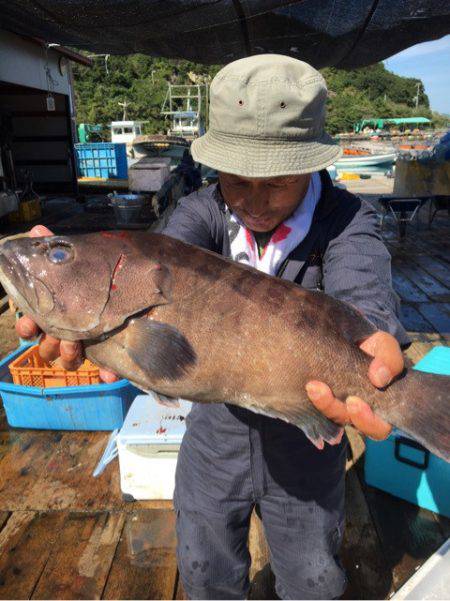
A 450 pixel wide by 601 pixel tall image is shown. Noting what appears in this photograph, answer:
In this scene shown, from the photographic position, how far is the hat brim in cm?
189

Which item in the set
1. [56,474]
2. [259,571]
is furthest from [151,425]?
[259,571]

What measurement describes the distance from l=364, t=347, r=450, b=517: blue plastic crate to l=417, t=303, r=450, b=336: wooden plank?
138 inches

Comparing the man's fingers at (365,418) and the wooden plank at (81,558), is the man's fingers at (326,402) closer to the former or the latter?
the man's fingers at (365,418)

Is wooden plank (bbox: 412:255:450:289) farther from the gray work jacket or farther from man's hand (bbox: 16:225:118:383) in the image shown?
man's hand (bbox: 16:225:118:383)

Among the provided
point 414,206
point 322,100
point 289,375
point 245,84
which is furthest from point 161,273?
point 414,206

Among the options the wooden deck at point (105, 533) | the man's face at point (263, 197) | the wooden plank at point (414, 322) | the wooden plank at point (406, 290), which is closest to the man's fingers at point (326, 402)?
the man's face at point (263, 197)

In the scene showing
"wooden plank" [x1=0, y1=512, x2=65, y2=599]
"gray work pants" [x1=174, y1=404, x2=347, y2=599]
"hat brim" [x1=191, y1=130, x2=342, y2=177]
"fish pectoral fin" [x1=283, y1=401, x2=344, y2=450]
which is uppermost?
"hat brim" [x1=191, y1=130, x2=342, y2=177]

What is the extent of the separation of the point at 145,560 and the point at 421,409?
2292mm

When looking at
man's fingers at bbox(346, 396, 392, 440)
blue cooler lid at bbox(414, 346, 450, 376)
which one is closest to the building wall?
blue cooler lid at bbox(414, 346, 450, 376)

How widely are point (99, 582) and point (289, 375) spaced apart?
220 cm

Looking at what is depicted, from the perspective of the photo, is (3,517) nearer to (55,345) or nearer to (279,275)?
(55,345)

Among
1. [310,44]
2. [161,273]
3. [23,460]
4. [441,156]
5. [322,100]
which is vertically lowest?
[23,460]

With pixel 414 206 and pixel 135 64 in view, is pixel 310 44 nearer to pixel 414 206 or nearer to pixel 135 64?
pixel 414 206

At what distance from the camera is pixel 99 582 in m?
2.96
